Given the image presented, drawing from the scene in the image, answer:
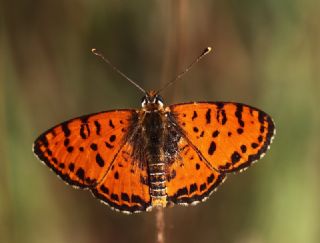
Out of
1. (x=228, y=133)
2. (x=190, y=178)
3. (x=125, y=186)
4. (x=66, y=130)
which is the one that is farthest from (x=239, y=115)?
(x=66, y=130)

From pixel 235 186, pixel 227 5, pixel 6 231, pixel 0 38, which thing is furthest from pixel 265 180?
pixel 0 38

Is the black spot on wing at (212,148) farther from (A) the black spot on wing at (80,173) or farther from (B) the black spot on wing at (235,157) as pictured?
(A) the black spot on wing at (80,173)

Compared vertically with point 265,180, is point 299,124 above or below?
above

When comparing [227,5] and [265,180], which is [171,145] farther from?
[227,5]

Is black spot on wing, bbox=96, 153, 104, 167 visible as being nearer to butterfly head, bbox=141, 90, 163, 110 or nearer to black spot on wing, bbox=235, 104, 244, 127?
butterfly head, bbox=141, 90, 163, 110

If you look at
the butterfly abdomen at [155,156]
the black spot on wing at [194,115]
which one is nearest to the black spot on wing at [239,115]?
the black spot on wing at [194,115]
